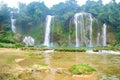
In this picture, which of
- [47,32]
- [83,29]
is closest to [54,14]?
[47,32]

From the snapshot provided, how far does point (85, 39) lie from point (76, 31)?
2.57 meters

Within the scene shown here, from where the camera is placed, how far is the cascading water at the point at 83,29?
47.3 metres

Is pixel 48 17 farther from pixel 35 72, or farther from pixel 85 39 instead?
pixel 35 72

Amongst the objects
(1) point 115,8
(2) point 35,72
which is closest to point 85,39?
(1) point 115,8

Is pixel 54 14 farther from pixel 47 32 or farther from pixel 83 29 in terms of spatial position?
pixel 83 29

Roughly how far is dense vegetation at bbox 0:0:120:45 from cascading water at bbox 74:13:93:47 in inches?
85.7

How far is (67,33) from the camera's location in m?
49.6

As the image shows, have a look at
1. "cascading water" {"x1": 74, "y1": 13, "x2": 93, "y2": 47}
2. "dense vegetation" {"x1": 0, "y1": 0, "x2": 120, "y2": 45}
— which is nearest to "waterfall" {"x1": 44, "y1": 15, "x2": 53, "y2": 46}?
"dense vegetation" {"x1": 0, "y1": 0, "x2": 120, "y2": 45}

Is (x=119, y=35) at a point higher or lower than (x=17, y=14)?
lower

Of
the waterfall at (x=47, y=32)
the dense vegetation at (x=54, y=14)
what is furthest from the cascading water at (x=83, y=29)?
the waterfall at (x=47, y=32)

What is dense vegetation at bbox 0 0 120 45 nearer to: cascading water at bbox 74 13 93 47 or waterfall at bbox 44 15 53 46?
waterfall at bbox 44 15 53 46

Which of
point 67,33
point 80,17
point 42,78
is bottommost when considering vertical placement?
point 42,78

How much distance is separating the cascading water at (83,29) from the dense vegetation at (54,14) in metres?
2.18

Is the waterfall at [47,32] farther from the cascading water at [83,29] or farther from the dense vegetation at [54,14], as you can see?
the cascading water at [83,29]
